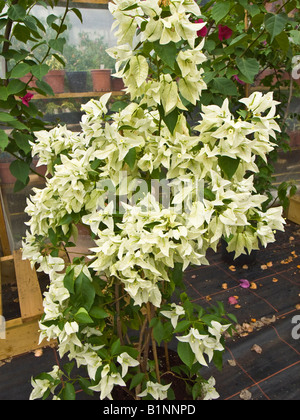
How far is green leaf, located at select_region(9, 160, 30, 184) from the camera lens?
1241 millimetres

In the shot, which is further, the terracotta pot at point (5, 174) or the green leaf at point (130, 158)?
the terracotta pot at point (5, 174)

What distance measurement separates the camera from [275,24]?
80 cm

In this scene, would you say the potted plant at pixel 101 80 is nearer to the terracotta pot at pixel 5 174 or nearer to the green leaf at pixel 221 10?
the terracotta pot at pixel 5 174

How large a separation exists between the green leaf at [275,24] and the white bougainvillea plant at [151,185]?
228 millimetres

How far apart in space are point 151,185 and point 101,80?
1466 millimetres

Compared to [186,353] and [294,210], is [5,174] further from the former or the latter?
[294,210]

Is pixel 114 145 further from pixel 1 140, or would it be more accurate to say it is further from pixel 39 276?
pixel 39 276

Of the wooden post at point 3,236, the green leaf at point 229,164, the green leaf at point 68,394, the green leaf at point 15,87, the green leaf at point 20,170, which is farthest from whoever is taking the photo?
the wooden post at point 3,236

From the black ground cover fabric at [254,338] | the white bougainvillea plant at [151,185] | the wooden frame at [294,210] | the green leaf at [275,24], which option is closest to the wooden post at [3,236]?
the black ground cover fabric at [254,338]

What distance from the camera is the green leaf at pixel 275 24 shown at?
2.60ft

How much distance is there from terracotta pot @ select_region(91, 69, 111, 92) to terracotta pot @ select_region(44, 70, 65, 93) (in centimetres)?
19

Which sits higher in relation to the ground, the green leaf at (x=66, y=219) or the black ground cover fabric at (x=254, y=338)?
the green leaf at (x=66, y=219)

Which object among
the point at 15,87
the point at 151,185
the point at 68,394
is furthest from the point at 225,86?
the point at 68,394
